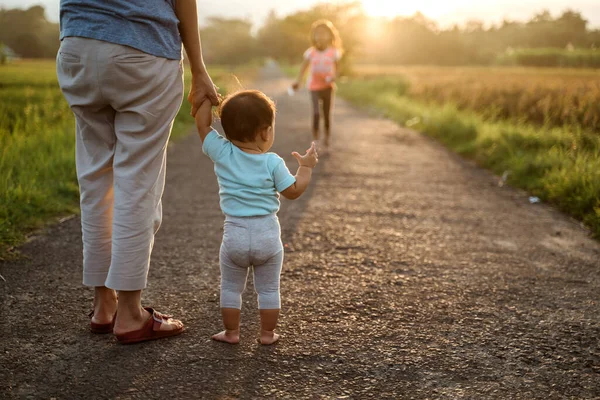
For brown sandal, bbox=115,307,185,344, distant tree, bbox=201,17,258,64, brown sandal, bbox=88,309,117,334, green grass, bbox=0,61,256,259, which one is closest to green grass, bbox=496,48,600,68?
green grass, bbox=0,61,256,259

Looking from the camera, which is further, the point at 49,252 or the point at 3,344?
the point at 49,252

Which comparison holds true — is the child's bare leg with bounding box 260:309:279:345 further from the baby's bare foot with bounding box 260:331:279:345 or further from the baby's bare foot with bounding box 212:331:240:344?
the baby's bare foot with bounding box 212:331:240:344

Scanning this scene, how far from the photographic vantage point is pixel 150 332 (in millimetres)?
2488

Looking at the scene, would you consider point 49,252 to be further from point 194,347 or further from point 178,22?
point 178,22

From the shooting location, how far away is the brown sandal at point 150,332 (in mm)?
2441

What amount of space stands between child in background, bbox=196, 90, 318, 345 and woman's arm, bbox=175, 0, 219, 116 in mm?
44

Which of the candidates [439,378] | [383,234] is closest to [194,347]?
[439,378]

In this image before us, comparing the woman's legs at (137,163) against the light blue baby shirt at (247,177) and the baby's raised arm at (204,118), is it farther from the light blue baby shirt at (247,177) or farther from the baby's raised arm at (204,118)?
the light blue baby shirt at (247,177)

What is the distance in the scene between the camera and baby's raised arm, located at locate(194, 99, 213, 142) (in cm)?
242

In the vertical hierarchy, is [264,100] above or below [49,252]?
above

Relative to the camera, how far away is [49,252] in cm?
369

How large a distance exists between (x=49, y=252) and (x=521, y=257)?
3118mm

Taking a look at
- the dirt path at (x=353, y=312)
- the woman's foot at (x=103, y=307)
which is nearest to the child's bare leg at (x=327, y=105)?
the dirt path at (x=353, y=312)

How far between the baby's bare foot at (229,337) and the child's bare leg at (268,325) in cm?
11
